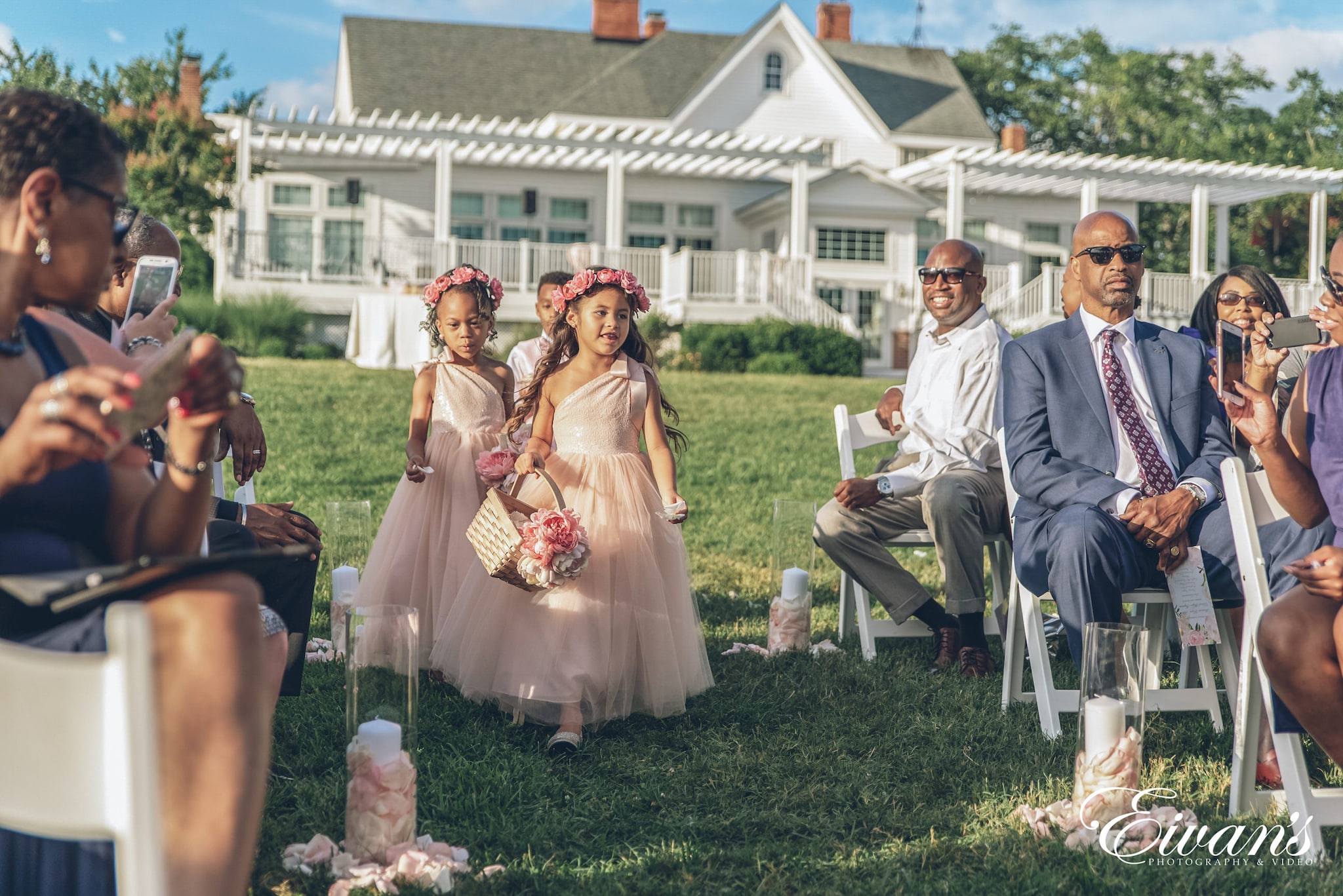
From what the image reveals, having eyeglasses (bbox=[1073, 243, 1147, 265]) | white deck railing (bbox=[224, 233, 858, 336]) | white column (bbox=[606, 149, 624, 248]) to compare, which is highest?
white column (bbox=[606, 149, 624, 248])

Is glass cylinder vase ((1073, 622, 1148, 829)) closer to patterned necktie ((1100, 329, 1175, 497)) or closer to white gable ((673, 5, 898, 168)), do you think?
patterned necktie ((1100, 329, 1175, 497))

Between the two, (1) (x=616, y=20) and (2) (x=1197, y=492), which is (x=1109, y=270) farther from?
(1) (x=616, y=20)

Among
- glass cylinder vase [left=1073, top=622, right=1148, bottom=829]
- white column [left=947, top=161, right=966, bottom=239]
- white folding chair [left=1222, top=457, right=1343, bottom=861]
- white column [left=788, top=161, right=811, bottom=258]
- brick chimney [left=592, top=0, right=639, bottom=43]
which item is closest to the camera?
white folding chair [left=1222, top=457, right=1343, bottom=861]

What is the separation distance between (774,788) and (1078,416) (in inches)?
82.4

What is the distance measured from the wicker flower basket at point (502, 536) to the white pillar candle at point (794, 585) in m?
1.45

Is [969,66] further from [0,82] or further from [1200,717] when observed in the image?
[1200,717]

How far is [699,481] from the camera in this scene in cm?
1124

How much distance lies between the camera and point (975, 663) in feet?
19.0

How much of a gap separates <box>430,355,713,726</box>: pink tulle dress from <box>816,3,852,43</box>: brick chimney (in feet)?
118

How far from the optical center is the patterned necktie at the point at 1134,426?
16.6 ft

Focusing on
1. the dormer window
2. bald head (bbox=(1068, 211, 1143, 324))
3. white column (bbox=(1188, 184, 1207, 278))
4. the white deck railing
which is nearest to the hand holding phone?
bald head (bbox=(1068, 211, 1143, 324))

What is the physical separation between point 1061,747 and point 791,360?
17596mm

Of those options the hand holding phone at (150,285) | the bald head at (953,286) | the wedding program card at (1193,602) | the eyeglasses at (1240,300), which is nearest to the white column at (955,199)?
the bald head at (953,286)

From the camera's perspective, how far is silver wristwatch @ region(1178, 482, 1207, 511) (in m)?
4.83
